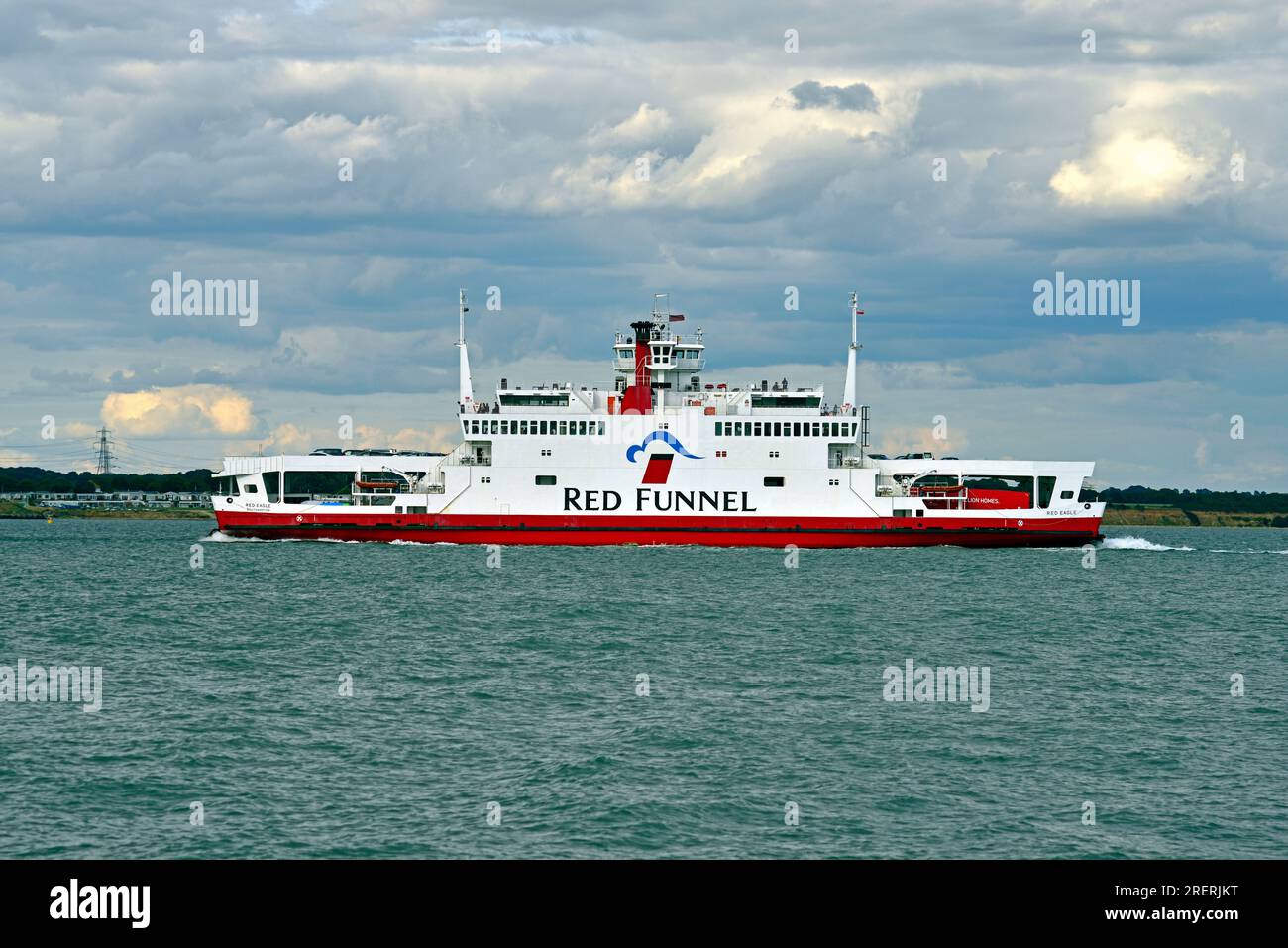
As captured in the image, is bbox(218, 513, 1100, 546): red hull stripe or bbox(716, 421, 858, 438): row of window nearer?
bbox(218, 513, 1100, 546): red hull stripe

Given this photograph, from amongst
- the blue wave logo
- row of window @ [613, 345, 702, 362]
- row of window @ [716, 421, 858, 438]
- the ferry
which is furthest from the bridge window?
row of window @ [613, 345, 702, 362]

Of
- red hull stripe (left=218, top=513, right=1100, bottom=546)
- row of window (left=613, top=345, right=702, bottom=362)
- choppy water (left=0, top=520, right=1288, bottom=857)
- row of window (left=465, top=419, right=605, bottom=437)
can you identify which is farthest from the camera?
row of window (left=613, top=345, right=702, bottom=362)

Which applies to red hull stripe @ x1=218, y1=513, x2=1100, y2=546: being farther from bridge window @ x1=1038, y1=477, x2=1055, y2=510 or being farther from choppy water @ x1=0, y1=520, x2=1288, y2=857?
choppy water @ x1=0, y1=520, x2=1288, y2=857

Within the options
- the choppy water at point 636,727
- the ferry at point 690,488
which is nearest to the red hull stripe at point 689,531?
the ferry at point 690,488

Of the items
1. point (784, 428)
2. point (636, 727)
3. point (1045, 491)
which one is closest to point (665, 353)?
point (784, 428)

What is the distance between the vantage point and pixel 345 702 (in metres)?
26.2

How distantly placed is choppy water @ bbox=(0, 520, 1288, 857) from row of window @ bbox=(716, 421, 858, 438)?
2194 cm

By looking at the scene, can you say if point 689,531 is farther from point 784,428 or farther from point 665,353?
point 665,353

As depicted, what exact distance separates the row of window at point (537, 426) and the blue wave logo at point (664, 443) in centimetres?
181

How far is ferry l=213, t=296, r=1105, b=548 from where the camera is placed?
69312mm

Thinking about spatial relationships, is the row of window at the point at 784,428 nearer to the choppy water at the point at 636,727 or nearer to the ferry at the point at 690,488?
the ferry at the point at 690,488

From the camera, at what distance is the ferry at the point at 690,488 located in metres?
69.3

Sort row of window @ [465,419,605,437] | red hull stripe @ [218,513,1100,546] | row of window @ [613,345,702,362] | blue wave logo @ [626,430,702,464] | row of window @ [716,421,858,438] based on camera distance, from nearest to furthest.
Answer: red hull stripe @ [218,513,1100,546] → row of window @ [716,421,858,438] → blue wave logo @ [626,430,702,464] → row of window @ [465,419,605,437] → row of window @ [613,345,702,362]
